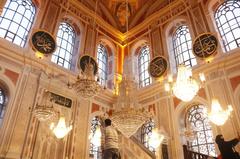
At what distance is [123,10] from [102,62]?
3.99 m

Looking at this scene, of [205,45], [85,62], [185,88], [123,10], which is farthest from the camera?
[123,10]

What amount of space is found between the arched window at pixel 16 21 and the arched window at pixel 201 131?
729cm

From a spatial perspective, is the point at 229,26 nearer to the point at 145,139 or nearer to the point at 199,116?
the point at 199,116

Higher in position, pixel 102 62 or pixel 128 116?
pixel 102 62

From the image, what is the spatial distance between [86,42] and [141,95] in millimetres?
3781

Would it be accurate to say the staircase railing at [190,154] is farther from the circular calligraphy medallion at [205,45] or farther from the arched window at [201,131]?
the circular calligraphy medallion at [205,45]

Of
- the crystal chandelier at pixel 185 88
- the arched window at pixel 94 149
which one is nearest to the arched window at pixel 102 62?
the arched window at pixel 94 149

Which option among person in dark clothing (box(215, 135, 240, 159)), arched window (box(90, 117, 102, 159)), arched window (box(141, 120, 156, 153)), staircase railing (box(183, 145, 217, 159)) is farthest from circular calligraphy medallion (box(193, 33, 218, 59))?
person in dark clothing (box(215, 135, 240, 159))

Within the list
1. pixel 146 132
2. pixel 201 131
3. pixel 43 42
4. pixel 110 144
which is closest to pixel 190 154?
pixel 110 144

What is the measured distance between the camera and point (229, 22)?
366 inches

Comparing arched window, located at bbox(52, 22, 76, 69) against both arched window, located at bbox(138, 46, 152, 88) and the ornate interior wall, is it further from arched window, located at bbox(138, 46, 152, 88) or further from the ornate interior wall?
arched window, located at bbox(138, 46, 152, 88)

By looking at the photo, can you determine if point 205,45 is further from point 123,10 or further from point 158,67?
point 123,10

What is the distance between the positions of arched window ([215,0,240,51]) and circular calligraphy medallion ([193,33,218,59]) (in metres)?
0.50

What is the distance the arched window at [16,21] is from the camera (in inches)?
341
